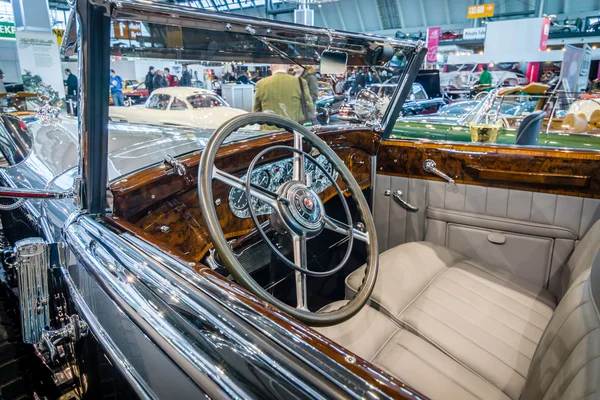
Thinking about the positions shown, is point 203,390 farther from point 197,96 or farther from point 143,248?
point 197,96

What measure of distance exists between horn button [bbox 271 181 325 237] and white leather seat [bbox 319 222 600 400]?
0.39 m

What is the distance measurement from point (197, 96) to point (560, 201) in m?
5.93

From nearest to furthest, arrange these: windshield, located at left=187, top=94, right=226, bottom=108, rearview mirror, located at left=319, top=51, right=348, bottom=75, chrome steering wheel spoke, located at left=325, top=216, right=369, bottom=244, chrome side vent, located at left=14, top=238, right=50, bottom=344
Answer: chrome side vent, located at left=14, top=238, right=50, bottom=344, chrome steering wheel spoke, located at left=325, top=216, right=369, bottom=244, rearview mirror, located at left=319, top=51, right=348, bottom=75, windshield, located at left=187, top=94, right=226, bottom=108

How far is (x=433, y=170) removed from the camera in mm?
2225

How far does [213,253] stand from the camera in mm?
1528

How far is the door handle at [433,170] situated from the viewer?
2194 millimetres

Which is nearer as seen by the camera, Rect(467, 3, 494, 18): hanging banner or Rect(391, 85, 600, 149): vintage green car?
Rect(391, 85, 600, 149): vintage green car

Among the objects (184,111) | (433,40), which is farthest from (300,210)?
(433,40)

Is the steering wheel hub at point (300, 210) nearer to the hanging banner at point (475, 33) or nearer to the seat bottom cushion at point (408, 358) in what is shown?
the seat bottom cushion at point (408, 358)

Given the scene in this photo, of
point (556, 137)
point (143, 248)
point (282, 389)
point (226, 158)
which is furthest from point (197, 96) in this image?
point (282, 389)

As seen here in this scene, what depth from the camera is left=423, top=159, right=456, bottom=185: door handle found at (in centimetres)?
219

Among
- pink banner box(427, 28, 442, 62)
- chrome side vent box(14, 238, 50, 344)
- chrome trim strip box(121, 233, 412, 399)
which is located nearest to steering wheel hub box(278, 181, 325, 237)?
chrome trim strip box(121, 233, 412, 399)

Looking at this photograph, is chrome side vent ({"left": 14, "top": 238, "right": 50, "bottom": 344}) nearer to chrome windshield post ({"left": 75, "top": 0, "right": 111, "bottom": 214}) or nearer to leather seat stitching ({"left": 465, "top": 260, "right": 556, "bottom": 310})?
chrome windshield post ({"left": 75, "top": 0, "right": 111, "bottom": 214})

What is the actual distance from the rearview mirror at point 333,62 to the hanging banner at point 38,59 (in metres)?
8.30
